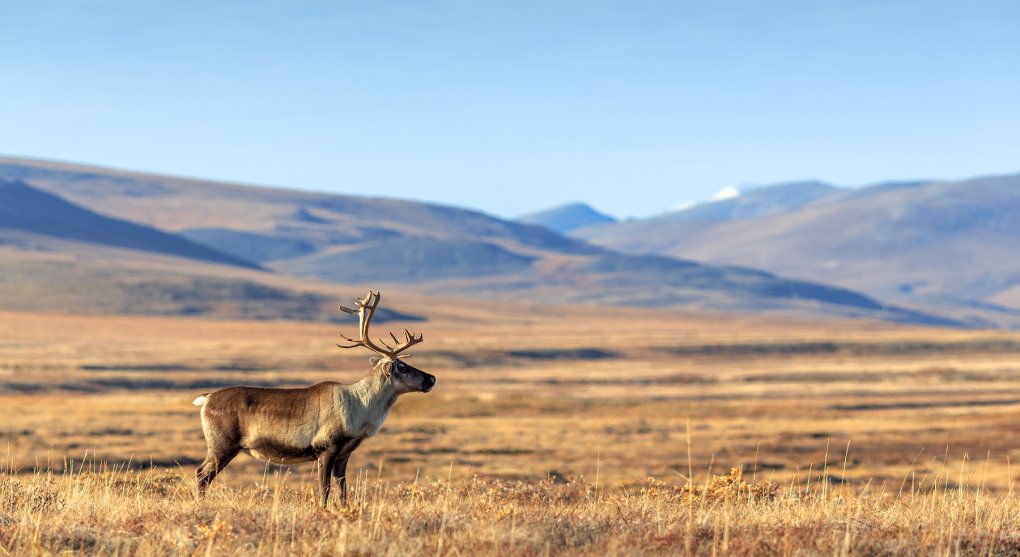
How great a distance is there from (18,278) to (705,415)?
111597 millimetres

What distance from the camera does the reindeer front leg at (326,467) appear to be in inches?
411

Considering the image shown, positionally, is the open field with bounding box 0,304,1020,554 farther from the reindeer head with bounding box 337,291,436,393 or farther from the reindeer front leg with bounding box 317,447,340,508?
the reindeer head with bounding box 337,291,436,393

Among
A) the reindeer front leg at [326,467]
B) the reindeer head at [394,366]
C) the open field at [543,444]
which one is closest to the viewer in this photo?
the open field at [543,444]

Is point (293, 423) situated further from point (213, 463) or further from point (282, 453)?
point (213, 463)

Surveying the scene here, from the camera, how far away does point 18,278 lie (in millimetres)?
142875

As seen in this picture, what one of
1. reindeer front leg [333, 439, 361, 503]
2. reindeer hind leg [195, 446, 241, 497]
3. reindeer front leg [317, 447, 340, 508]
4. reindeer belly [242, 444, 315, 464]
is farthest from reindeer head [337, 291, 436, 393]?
reindeer hind leg [195, 446, 241, 497]

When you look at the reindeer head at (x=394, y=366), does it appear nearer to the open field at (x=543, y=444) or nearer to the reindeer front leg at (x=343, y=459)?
the reindeer front leg at (x=343, y=459)

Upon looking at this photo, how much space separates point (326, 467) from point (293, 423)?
54 centimetres

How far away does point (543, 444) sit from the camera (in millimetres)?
39062

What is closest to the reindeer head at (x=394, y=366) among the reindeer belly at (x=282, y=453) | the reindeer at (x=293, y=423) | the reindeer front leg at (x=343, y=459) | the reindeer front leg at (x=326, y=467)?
the reindeer at (x=293, y=423)

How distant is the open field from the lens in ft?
28.9

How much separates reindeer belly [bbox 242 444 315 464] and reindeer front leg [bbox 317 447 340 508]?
149 millimetres

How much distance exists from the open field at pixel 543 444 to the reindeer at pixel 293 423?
333 millimetres

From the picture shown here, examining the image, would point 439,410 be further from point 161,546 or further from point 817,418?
point 161,546
